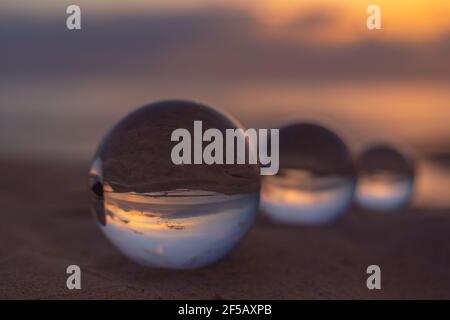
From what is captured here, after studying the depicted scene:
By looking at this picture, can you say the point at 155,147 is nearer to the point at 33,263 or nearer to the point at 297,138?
the point at 33,263

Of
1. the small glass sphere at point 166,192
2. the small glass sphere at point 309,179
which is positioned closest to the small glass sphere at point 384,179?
the small glass sphere at point 309,179

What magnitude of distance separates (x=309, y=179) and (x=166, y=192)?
6.25 feet

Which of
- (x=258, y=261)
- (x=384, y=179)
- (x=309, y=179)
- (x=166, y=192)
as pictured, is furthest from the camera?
(x=384, y=179)

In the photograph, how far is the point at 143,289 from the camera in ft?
10.2

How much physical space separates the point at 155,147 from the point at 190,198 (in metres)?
0.37

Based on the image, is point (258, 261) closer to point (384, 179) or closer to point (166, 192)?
point (166, 192)

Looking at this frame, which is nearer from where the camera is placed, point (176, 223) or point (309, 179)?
point (176, 223)

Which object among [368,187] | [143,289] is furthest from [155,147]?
[368,187]

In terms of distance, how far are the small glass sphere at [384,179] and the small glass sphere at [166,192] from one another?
2828 millimetres

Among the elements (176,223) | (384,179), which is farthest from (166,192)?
(384,179)

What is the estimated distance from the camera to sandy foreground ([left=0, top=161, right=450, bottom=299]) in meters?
3.20

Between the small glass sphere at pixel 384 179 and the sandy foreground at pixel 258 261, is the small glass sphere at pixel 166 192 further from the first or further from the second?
the small glass sphere at pixel 384 179

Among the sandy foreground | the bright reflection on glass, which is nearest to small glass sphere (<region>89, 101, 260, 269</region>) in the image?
the bright reflection on glass

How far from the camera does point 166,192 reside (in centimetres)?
308
